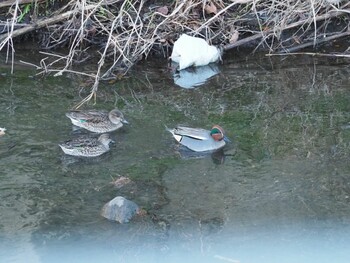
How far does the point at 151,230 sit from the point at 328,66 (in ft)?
14.5

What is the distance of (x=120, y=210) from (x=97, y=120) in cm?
188

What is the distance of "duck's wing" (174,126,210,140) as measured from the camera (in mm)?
6777

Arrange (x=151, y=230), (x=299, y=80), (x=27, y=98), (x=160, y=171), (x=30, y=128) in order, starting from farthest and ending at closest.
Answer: (x=299, y=80), (x=27, y=98), (x=30, y=128), (x=160, y=171), (x=151, y=230)

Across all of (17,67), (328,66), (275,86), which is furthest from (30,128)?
(328,66)

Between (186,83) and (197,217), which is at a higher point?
(197,217)

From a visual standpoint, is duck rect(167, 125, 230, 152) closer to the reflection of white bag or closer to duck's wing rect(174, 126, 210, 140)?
duck's wing rect(174, 126, 210, 140)

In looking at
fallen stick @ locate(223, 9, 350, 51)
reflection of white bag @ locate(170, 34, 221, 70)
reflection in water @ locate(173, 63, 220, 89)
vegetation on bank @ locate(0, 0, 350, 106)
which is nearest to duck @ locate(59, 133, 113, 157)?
reflection in water @ locate(173, 63, 220, 89)

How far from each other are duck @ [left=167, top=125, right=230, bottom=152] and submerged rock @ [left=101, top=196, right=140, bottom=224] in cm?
129

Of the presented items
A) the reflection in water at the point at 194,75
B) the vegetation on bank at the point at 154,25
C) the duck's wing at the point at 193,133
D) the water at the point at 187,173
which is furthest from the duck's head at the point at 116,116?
the vegetation on bank at the point at 154,25

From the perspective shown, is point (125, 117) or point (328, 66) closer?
point (125, 117)

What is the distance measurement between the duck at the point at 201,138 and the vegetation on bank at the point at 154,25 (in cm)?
222

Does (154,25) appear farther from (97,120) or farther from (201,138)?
(201,138)

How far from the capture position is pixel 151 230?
17.8ft

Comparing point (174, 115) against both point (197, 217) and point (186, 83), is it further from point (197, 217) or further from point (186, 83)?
point (197, 217)
